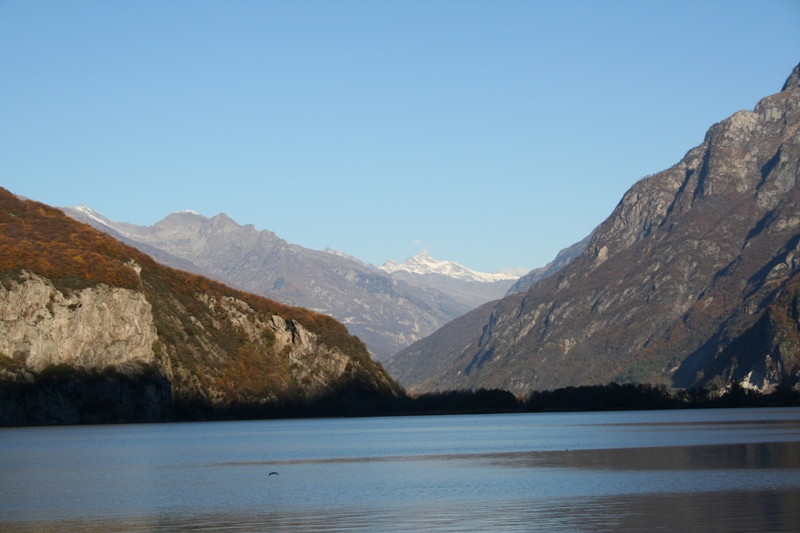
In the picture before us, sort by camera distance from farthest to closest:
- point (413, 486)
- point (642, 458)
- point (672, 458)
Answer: point (642, 458)
point (672, 458)
point (413, 486)

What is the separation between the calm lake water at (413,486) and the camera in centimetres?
6019

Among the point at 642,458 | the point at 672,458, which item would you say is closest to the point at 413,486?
the point at 642,458

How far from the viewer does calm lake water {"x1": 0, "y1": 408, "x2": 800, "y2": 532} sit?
60.2 metres

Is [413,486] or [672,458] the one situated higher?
[672,458]

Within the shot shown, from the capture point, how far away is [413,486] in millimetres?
81312

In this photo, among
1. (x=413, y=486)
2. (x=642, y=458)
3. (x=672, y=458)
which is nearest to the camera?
(x=413, y=486)

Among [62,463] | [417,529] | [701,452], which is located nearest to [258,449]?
[62,463]

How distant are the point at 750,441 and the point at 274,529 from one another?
263ft

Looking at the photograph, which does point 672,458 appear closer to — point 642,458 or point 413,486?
point 642,458

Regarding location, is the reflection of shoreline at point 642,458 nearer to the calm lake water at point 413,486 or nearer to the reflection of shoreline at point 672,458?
the reflection of shoreline at point 672,458

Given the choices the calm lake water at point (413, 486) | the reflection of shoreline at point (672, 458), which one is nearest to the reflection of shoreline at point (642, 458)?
the reflection of shoreline at point (672, 458)

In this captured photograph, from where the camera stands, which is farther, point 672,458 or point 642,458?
point 642,458

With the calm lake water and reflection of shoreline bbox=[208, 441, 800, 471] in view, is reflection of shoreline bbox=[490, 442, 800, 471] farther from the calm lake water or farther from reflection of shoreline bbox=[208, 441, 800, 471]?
the calm lake water

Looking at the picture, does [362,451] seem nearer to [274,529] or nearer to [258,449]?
[258,449]
